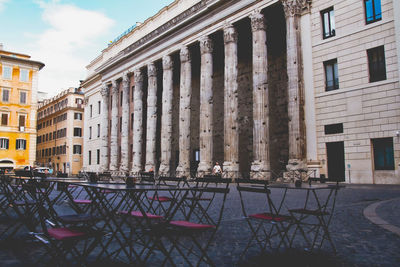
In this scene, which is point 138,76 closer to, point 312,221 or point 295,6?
point 295,6

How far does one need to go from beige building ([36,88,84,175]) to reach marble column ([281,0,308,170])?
3742cm

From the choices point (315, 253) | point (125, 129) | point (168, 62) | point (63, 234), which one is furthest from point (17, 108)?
point (315, 253)

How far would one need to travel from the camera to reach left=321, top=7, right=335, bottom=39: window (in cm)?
1919

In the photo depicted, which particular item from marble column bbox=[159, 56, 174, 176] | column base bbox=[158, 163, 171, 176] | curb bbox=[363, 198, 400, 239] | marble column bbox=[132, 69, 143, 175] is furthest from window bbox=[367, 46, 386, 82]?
marble column bbox=[132, 69, 143, 175]

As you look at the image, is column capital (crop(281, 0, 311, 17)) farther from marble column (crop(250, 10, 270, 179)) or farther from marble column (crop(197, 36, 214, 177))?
marble column (crop(197, 36, 214, 177))

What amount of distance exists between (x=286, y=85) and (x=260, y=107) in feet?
16.2

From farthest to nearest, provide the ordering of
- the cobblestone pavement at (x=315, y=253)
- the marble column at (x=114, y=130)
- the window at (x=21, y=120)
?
the window at (x=21, y=120) → the marble column at (x=114, y=130) → the cobblestone pavement at (x=315, y=253)

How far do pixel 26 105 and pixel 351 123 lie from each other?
3990 cm

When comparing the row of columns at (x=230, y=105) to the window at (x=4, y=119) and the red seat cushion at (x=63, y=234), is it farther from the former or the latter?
the window at (x=4, y=119)

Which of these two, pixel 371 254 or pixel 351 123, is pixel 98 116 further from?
pixel 371 254

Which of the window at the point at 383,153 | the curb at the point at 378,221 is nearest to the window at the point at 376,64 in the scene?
the window at the point at 383,153

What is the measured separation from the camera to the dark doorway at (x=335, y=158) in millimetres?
18156

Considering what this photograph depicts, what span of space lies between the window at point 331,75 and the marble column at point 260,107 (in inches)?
141

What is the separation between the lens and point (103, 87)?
39.0 m
